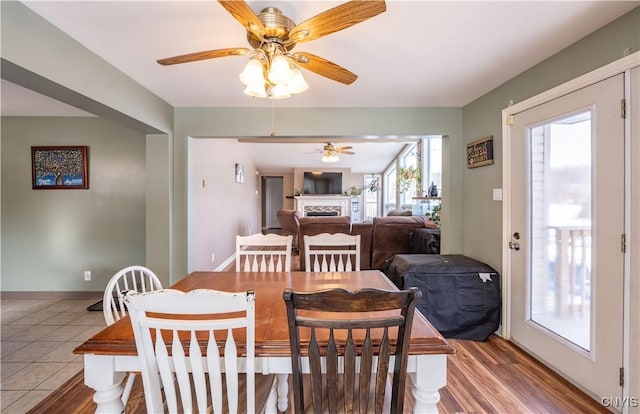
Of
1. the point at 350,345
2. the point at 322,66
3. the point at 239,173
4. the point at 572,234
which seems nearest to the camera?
the point at 350,345

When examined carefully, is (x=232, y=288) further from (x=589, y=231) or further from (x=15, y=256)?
(x=15, y=256)

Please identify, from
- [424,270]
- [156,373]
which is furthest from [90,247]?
[424,270]

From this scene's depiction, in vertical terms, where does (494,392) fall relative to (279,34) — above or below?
below

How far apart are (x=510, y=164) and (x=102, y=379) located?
9.95 feet

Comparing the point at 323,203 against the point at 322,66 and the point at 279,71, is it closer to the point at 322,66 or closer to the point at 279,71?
the point at 322,66

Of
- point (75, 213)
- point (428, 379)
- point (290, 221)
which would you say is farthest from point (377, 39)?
point (290, 221)

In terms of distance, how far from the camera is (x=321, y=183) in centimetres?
971

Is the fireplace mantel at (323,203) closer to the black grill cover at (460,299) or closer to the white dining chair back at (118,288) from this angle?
the black grill cover at (460,299)

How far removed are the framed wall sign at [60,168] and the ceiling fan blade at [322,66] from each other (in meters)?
3.39

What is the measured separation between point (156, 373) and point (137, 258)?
305 centimetres

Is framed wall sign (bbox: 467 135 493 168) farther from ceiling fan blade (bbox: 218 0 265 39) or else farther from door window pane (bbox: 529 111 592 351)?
ceiling fan blade (bbox: 218 0 265 39)

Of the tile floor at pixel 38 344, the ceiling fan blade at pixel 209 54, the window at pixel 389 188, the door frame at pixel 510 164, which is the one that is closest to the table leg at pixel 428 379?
the door frame at pixel 510 164

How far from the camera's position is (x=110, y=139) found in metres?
3.55

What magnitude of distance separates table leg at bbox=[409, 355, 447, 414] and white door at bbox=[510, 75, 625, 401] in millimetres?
A: 1370
